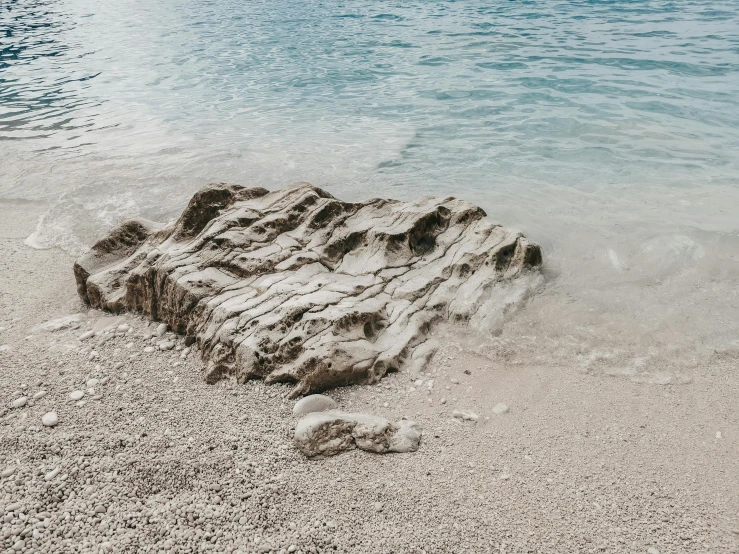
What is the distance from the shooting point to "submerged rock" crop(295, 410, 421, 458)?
3.33 metres

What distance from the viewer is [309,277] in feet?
16.1

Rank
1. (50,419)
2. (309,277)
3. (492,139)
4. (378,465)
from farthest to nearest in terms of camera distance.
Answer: (492,139) < (309,277) < (50,419) < (378,465)

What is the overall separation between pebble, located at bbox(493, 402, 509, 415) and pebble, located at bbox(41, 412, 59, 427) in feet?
10.1

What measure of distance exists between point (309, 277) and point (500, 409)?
2.12 m

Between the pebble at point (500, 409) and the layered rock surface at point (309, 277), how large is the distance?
2.46ft

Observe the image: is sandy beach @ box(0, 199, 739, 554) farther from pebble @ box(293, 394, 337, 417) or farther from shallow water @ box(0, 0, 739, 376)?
shallow water @ box(0, 0, 739, 376)

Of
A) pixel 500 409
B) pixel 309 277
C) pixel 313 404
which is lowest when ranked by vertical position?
pixel 500 409

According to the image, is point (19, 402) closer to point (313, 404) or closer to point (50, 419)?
point (50, 419)

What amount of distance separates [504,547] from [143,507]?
1980mm

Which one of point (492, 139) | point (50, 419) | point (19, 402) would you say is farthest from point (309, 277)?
point (492, 139)

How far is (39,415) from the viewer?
3662 millimetres

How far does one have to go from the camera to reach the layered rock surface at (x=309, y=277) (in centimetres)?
409

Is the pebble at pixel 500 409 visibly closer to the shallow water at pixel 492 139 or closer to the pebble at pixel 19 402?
the shallow water at pixel 492 139

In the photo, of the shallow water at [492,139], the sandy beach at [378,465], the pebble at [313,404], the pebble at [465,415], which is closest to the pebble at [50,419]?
the sandy beach at [378,465]
